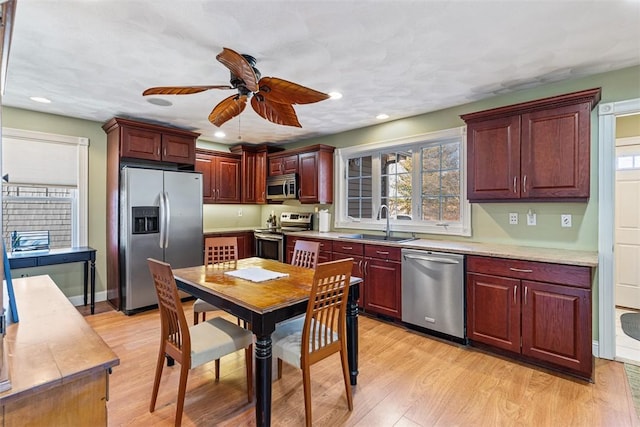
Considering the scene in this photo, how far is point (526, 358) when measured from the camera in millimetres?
2699

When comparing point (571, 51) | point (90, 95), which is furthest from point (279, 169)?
point (571, 51)

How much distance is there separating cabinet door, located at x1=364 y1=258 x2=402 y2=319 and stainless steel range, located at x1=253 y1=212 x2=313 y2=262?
4.89 ft

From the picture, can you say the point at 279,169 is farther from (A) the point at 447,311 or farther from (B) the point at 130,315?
(A) the point at 447,311

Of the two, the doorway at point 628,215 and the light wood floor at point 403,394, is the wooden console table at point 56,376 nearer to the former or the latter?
the light wood floor at point 403,394

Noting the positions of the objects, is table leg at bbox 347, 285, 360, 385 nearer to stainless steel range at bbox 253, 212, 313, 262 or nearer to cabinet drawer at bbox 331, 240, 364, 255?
cabinet drawer at bbox 331, 240, 364, 255

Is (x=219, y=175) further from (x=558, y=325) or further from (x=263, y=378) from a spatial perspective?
(x=558, y=325)

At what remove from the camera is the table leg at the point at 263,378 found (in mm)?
1745

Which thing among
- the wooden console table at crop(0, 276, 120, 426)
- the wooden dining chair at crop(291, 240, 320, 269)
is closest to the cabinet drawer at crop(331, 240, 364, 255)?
the wooden dining chair at crop(291, 240, 320, 269)

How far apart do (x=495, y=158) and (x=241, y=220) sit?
431 centimetres

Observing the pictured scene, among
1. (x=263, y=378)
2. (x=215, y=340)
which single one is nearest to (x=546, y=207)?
(x=263, y=378)

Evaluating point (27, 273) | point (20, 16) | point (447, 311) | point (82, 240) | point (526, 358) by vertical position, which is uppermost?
point (20, 16)

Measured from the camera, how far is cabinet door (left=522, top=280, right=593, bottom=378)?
2.39 meters

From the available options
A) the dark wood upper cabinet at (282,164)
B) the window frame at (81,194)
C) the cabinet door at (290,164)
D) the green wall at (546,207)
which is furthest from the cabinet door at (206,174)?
the green wall at (546,207)

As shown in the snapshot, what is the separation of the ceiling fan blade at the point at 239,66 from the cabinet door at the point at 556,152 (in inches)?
92.9
